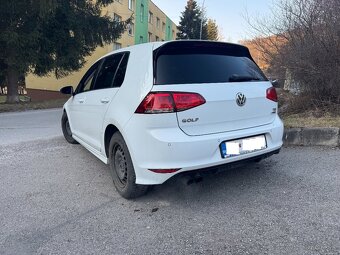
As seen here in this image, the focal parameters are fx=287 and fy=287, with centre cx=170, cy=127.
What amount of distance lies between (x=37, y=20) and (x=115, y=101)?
465 inches

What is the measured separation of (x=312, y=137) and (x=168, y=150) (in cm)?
338

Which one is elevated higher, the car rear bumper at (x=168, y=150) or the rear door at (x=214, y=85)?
the rear door at (x=214, y=85)

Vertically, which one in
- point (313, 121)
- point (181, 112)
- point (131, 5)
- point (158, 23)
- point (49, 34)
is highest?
point (158, 23)

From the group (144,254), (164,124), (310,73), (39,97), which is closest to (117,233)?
(144,254)

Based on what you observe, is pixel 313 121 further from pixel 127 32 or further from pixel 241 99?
pixel 127 32

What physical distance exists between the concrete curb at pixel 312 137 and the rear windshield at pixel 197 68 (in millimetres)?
2145

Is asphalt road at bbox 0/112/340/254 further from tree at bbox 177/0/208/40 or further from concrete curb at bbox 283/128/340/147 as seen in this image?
tree at bbox 177/0/208/40

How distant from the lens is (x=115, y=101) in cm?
332

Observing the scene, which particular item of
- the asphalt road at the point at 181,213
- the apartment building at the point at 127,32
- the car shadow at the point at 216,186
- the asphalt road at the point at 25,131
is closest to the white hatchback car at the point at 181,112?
the car shadow at the point at 216,186

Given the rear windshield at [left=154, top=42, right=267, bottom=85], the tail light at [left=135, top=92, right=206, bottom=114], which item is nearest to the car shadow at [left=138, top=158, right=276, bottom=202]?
the tail light at [left=135, top=92, right=206, bottom=114]

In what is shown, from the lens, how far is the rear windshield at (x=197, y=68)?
286 centimetres

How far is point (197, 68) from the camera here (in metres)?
2.99

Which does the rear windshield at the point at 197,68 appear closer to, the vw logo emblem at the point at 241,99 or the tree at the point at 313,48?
the vw logo emblem at the point at 241,99

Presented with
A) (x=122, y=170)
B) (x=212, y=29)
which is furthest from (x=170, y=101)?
(x=212, y=29)
